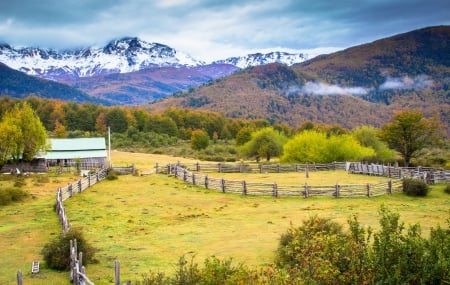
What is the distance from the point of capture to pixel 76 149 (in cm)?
6938

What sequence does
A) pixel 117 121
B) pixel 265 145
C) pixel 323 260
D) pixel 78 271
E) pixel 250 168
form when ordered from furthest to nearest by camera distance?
pixel 117 121 → pixel 265 145 → pixel 250 168 → pixel 78 271 → pixel 323 260

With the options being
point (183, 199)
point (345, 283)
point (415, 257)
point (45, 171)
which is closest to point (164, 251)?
point (345, 283)

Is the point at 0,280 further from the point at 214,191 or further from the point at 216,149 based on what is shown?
the point at 216,149

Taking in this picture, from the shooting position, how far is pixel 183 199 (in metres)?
34.8

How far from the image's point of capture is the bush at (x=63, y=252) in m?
17.3

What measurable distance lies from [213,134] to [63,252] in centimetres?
12741

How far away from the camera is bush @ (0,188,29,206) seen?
3254 cm

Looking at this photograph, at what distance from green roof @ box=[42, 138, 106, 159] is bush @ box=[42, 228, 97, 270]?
50.9 metres

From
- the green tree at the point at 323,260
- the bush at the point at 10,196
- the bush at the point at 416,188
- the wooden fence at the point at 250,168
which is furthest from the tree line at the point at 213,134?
the green tree at the point at 323,260

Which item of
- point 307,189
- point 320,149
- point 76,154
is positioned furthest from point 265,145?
point 307,189

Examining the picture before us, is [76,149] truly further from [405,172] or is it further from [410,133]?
[410,133]

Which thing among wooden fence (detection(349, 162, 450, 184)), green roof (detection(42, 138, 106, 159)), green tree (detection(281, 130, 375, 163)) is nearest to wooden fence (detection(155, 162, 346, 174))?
wooden fence (detection(349, 162, 450, 184))

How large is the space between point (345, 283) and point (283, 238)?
7.99 meters

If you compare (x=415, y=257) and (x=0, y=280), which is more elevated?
(x=415, y=257)
